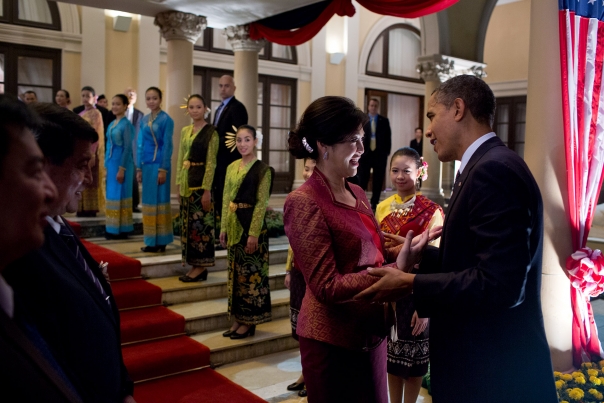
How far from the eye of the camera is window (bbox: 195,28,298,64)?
34.8 feet

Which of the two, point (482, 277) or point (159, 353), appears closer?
point (482, 277)

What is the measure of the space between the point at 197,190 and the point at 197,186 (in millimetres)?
38

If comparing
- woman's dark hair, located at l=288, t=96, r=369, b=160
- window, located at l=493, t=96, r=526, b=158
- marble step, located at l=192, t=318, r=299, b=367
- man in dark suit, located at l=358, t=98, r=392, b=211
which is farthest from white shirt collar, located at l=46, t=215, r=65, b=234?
window, located at l=493, t=96, r=526, b=158

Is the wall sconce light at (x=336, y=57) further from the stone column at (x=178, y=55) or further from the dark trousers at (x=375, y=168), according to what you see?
the stone column at (x=178, y=55)

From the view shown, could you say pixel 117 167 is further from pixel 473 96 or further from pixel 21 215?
pixel 21 215

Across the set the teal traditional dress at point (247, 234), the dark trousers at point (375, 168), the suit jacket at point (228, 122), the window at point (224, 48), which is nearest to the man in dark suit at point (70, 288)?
the teal traditional dress at point (247, 234)

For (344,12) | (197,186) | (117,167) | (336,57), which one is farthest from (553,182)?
(336,57)

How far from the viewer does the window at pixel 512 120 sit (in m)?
13.6

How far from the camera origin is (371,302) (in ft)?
5.55

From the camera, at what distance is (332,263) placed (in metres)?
1.73

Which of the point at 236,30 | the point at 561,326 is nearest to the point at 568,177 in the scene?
the point at 561,326

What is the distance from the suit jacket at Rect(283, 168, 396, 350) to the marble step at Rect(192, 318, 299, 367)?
2.64m

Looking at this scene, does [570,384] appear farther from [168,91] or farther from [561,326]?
[168,91]

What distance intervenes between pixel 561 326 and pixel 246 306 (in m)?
2.31
